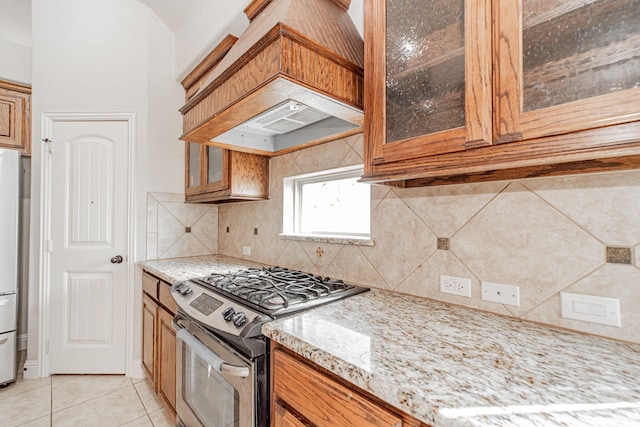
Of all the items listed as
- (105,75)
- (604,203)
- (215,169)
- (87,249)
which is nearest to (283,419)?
(604,203)

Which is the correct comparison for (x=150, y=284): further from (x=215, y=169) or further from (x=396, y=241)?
(x=396, y=241)

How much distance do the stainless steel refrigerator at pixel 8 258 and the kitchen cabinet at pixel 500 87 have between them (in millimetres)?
2685

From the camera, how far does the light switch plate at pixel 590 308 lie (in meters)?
0.87

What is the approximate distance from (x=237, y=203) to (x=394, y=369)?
2.14 meters

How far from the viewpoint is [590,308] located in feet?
2.97

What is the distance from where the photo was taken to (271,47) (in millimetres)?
1101

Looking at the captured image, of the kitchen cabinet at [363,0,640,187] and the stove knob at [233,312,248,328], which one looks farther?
the stove knob at [233,312,248,328]

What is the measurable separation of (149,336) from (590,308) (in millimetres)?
2461

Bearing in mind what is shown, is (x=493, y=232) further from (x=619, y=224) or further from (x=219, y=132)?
(x=219, y=132)

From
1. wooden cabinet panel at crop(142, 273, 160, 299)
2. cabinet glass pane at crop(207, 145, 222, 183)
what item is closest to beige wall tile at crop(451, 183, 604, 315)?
cabinet glass pane at crop(207, 145, 222, 183)

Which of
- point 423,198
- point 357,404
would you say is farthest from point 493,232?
point 357,404

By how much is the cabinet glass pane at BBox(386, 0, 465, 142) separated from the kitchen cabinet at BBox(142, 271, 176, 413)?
1601 mm

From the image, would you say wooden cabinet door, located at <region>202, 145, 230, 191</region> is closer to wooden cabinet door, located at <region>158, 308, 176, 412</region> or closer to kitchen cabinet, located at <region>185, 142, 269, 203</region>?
kitchen cabinet, located at <region>185, 142, 269, 203</region>

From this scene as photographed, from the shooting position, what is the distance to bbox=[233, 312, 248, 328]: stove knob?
1020mm
